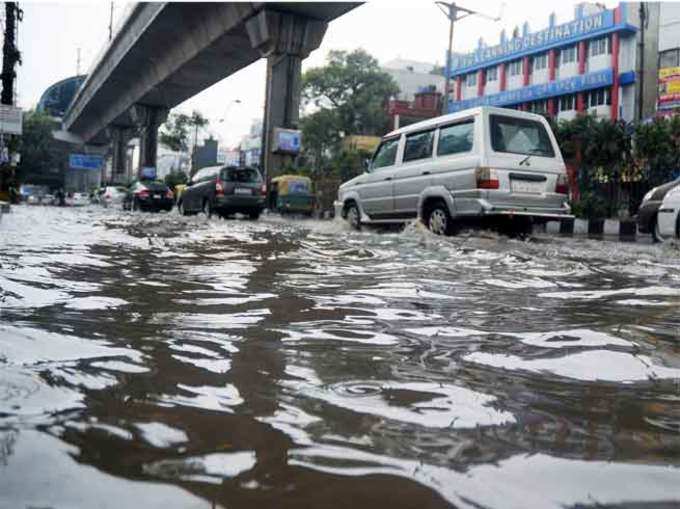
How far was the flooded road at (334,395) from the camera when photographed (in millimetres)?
1205

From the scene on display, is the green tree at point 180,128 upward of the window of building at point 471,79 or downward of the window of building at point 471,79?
downward

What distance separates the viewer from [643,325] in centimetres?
291

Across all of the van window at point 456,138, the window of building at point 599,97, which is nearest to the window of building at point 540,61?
the window of building at point 599,97

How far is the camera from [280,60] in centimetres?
2386

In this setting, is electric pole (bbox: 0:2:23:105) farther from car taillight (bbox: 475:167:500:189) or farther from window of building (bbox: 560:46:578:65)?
window of building (bbox: 560:46:578:65)

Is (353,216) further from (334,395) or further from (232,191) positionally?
(334,395)

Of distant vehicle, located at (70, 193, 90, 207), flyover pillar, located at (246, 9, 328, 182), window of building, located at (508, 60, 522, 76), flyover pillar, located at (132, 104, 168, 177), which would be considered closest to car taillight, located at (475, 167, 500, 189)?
flyover pillar, located at (246, 9, 328, 182)

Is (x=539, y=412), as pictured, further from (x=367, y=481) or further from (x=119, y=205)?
(x=119, y=205)

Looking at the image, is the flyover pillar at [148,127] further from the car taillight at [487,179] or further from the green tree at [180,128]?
the car taillight at [487,179]

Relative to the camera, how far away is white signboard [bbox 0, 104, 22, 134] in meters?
17.4

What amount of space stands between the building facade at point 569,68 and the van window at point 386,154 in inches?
1073

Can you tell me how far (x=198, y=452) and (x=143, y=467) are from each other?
12 centimetres

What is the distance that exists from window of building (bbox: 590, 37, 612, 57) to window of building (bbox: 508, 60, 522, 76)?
6339mm

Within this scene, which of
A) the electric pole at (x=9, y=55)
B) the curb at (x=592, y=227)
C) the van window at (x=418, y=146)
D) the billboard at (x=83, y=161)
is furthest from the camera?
the billboard at (x=83, y=161)
